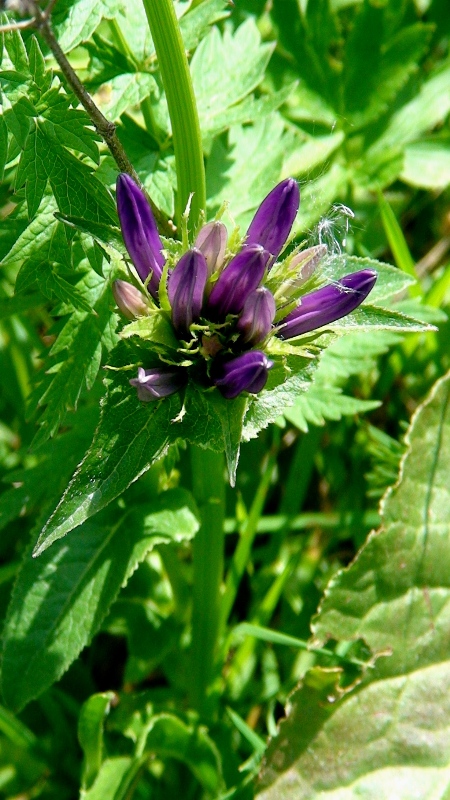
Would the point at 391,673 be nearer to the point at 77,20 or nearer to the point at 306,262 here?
the point at 306,262

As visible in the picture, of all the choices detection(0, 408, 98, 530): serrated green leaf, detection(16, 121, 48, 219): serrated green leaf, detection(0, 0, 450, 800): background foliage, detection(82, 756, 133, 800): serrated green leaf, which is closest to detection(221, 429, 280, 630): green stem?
detection(0, 0, 450, 800): background foliage

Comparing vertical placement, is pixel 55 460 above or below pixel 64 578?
above

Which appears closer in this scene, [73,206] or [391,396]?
[73,206]

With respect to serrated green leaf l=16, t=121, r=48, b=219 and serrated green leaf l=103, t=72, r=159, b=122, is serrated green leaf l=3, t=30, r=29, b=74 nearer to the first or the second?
serrated green leaf l=16, t=121, r=48, b=219

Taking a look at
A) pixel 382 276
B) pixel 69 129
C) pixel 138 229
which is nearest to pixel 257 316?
pixel 138 229

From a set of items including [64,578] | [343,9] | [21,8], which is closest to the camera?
[21,8]

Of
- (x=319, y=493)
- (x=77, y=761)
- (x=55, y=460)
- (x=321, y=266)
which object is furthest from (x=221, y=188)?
(x=77, y=761)

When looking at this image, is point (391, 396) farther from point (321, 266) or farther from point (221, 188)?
point (321, 266)

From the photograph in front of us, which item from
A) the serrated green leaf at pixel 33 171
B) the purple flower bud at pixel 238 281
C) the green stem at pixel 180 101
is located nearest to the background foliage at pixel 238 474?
the serrated green leaf at pixel 33 171
